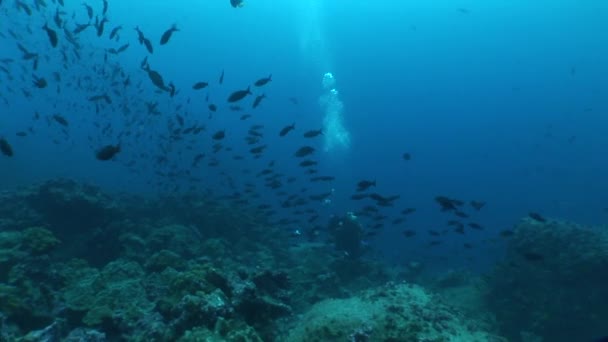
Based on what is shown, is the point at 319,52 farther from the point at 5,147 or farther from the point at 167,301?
the point at 167,301

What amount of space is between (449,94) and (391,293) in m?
133

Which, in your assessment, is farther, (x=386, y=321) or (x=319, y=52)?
(x=319, y=52)

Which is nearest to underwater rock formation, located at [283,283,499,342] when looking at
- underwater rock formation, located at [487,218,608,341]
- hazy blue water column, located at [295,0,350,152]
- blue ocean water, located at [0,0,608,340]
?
underwater rock formation, located at [487,218,608,341]

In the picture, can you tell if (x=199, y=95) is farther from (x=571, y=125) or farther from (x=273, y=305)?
(x=273, y=305)

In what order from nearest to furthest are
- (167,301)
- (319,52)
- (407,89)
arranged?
(167,301) → (407,89) → (319,52)

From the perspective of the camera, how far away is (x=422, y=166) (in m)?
117

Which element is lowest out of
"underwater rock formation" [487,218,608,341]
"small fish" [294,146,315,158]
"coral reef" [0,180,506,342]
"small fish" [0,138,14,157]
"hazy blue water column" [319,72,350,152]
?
"coral reef" [0,180,506,342]

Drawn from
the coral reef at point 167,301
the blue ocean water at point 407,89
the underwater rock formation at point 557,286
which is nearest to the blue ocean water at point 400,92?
the blue ocean water at point 407,89

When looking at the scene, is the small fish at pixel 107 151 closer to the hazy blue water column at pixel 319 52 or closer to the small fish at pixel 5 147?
the small fish at pixel 5 147

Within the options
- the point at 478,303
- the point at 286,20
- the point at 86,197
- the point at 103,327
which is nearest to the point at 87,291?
the point at 103,327

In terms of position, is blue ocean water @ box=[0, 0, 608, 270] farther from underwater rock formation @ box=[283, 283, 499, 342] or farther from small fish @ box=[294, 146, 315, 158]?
underwater rock formation @ box=[283, 283, 499, 342]

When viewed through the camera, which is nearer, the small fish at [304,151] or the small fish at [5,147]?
the small fish at [5,147]

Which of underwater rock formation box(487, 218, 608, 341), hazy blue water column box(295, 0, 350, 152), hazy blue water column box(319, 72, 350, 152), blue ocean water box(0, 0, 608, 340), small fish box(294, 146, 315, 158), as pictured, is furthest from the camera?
hazy blue water column box(295, 0, 350, 152)

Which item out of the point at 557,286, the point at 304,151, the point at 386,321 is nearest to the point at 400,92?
the point at 557,286
